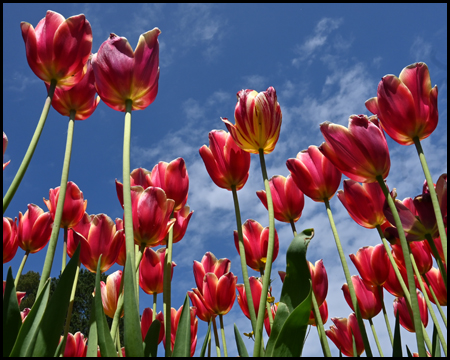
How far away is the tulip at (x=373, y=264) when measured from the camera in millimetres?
1768

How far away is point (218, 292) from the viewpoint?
2.06 metres

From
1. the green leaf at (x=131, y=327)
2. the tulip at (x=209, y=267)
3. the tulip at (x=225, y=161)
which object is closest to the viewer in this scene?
the green leaf at (x=131, y=327)

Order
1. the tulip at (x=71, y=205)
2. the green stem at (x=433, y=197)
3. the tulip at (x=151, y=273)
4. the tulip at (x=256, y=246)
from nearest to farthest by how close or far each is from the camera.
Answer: the green stem at (x=433, y=197) < the tulip at (x=71, y=205) < the tulip at (x=151, y=273) < the tulip at (x=256, y=246)

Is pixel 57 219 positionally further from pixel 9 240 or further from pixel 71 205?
pixel 9 240

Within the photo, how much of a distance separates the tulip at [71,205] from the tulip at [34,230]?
239 millimetres

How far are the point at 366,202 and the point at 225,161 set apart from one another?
70 centimetres

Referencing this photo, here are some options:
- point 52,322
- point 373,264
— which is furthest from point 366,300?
point 52,322

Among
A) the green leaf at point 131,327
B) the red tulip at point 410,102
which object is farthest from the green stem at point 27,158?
the red tulip at point 410,102

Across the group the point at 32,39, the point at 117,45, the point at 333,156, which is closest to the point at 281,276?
the point at 333,156

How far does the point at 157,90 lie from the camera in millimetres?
1376

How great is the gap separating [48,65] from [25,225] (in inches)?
46.3

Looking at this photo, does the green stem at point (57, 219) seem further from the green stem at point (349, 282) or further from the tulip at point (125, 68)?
the green stem at point (349, 282)

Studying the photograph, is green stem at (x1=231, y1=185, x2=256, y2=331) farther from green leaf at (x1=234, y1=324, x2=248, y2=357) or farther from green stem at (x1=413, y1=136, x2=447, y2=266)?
green stem at (x1=413, y1=136, x2=447, y2=266)

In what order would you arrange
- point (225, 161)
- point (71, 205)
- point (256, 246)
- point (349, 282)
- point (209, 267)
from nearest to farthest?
point (349, 282) < point (225, 161) < point (71, 205) < point (256, 246) < point (209, 267)
